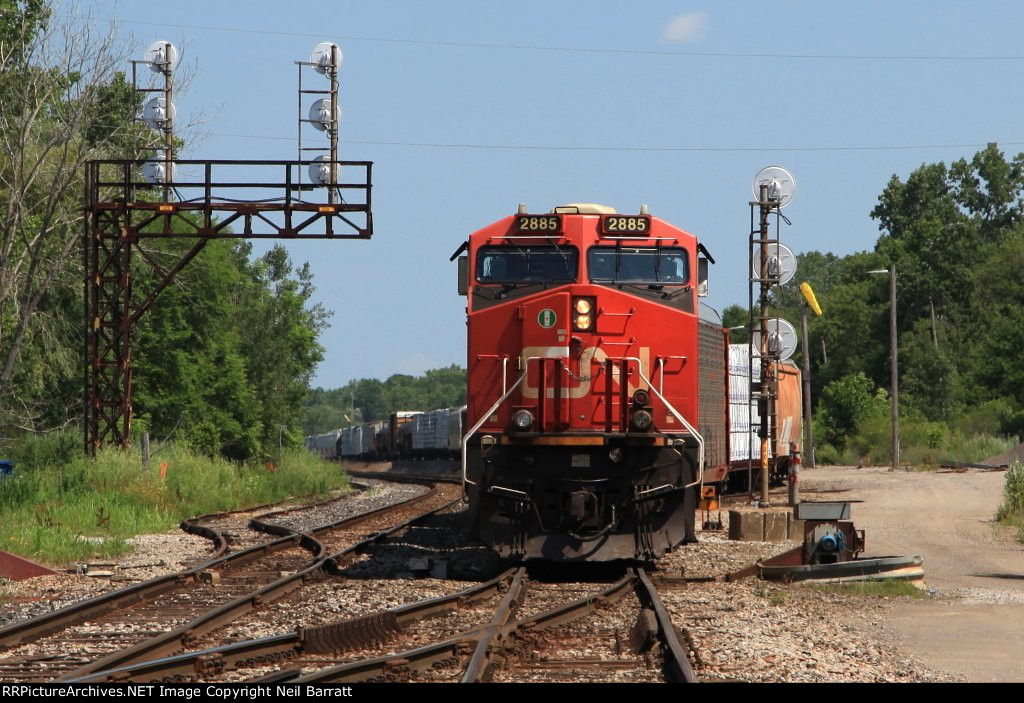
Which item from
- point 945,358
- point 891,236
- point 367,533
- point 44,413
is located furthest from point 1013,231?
point 367,533

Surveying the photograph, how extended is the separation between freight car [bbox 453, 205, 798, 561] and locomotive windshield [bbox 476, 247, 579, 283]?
1 cm

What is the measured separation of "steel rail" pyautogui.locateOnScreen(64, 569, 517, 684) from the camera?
7.91 meters

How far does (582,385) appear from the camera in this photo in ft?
48.0

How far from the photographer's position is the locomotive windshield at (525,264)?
15.1 metres

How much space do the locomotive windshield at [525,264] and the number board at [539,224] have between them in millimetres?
217

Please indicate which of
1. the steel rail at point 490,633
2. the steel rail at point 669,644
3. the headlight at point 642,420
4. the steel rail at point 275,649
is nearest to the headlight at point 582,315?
the headlight at point 642,420

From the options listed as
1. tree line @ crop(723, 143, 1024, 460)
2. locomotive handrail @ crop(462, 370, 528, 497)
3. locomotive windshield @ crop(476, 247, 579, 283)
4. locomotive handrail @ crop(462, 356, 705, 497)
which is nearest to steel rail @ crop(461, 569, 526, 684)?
locomotive handrail @ crop(462, 370, 528, 497)

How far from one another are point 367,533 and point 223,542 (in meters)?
3.43

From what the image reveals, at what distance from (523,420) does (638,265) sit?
2317mm

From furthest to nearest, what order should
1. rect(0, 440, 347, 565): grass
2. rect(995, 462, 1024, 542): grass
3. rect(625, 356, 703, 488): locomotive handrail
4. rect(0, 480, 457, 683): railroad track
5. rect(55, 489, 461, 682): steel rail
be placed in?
rect(995, 462, 1024, 542): grass
rect(0, 440, 347, 565): grass
rect(625, 356, 703, 488): locomotive handrail
rect(0, 480, 457, 683): railroad track
rect(55, 489, 461, 682): steel rail

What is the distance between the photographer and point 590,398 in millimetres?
14641

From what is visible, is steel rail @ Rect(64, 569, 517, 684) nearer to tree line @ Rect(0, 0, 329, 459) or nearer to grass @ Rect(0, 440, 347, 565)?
grass @ Rect(0, 440, 347, 565)

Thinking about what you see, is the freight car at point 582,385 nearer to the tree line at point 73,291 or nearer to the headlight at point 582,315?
the headlight at point 582,315

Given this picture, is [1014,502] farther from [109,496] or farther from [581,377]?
[109,496]
